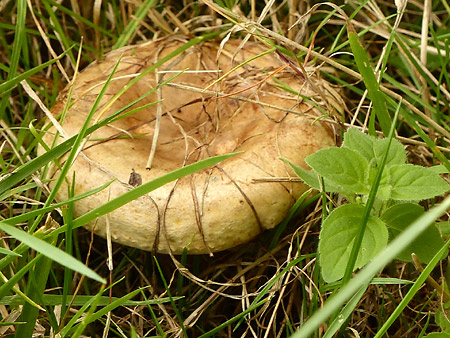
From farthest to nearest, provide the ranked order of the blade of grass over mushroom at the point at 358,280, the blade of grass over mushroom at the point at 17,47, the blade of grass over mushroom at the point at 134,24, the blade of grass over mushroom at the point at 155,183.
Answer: the blade of grass over mushroom at the point at 134,24, the blade of grass over mushroom at the point at 17,47, the blade of grass over mushroom at the point at 155,183, the blade of grass over mushroom at the point at 358,280

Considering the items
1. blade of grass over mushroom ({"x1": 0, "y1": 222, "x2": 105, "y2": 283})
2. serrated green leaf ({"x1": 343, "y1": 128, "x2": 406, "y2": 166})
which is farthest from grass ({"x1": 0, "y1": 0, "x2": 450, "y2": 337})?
serrated green leaf ({"x1": 343, "y1": 128, "x2": 406, "y2": 166})

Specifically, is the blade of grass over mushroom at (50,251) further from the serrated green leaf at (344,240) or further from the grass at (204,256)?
the serrated green leaf at (344,240)

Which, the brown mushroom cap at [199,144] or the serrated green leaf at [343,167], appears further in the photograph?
the brown mushroom cap at [199,144]

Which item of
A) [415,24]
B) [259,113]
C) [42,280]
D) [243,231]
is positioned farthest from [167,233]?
[415,24]

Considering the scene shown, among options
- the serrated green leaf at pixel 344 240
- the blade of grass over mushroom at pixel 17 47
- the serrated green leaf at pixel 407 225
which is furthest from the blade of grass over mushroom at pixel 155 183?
the blade of grass over mushroom at pixel 17 47

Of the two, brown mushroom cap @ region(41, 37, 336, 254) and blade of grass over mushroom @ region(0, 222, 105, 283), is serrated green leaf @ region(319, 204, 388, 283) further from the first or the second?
blade of grass over mushroom @ region(0, 222, 105, 283)

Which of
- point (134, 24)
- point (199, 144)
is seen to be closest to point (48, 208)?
point (199, 144)

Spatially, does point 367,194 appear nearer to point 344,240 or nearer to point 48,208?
point 344,240

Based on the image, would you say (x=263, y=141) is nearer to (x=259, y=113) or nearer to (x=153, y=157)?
(x=259, y=113)
